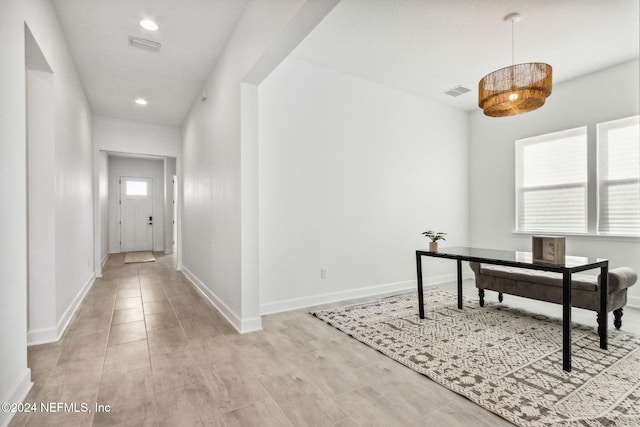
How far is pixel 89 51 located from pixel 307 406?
4.11 m

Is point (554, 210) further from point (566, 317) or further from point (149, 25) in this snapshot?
point (149, 25)

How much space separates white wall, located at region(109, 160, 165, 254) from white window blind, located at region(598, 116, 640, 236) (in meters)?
9.61

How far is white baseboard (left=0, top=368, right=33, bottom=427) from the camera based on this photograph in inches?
61.8

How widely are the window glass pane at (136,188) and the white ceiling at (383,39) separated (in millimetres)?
5059

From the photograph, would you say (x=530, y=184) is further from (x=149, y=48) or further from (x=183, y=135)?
(x=183, y=135)

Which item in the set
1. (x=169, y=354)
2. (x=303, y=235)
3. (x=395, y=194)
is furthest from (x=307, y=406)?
(x=395, y=194)

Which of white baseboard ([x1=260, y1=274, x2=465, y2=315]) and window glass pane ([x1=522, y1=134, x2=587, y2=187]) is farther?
window glass pane ([x1=522, y1=134, x2=587, y2=187])

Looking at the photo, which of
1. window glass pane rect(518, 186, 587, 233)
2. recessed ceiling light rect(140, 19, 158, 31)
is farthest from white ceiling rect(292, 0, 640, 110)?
window glass pane rect(518, 186, 587, 233)

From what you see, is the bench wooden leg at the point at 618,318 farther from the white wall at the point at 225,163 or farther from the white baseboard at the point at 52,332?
the white baseboard at the point at 52,332

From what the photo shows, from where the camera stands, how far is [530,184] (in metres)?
4.77

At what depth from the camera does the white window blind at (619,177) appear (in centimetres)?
375

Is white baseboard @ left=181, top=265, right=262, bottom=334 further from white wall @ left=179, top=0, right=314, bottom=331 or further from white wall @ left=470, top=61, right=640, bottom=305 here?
Answer: white wall @ left=470, top=61, right=640, bottom=305

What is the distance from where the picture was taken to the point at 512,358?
231 centimetres

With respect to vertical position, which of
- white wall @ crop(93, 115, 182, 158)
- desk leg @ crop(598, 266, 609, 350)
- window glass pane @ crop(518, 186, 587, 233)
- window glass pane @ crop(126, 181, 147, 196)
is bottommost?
desk leg @ crop(598, 266, 609, 350)
